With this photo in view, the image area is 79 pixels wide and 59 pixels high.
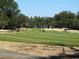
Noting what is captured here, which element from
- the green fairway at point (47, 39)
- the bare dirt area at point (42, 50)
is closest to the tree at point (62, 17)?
the green fairway at point (47, 39)

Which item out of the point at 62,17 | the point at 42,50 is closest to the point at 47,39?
the point at 42,50

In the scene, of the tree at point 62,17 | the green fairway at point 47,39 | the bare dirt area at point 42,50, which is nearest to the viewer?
the bare dirt area at point 42,50

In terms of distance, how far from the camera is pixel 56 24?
172m

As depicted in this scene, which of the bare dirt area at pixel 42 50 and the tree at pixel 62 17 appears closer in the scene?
the bare dirt area at pixel 42 50

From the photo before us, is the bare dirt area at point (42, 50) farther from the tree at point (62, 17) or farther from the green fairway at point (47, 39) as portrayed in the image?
the tree at point (62, 17)

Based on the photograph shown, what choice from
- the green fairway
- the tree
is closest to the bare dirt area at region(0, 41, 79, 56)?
the green fairway

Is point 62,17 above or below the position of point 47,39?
above

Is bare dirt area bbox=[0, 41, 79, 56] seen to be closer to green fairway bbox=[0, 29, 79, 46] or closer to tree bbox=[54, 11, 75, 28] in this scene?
Result: green fairway bbox=[0, 29, 79, 46]

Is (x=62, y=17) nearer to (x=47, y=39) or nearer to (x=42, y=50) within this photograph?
(x=47, y=39)

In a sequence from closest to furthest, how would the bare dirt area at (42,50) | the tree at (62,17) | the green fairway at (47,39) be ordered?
1. the bare dirt area at (42,50)
2. the green fairway at (47,39)
3. the tree at (62,17)

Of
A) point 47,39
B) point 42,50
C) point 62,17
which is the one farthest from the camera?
point 62,17

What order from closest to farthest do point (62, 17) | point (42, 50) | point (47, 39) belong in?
point (42, 50) → point (47, 39) → point (62, 17)

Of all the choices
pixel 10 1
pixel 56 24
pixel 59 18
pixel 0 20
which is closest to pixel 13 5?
pixel 10 1

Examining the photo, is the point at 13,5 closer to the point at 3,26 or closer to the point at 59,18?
the point at 3,26
